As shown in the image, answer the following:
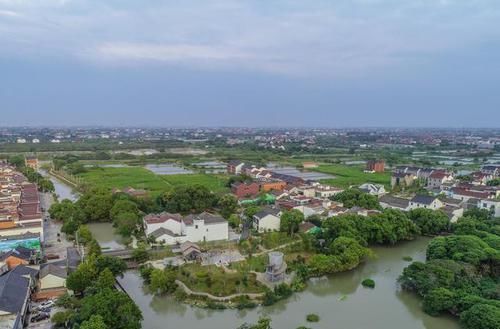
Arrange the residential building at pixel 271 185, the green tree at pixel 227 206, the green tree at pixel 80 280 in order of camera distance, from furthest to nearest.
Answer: the residential building at pixel 271 185 < the green tree at pixel 227 206 < the green tree at pixel 80 280

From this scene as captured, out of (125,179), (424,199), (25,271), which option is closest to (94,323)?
(25,271)

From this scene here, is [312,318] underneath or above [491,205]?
underneath

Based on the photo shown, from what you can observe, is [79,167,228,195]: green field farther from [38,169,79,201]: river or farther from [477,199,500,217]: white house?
[477,199,500,217]: white house

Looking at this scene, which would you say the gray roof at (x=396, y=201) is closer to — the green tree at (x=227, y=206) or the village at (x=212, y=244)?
the village at (x=212, y=244)

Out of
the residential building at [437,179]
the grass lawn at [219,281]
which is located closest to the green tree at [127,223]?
the grass lawn at [219,281]

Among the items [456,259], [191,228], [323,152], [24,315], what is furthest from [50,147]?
[456,259]

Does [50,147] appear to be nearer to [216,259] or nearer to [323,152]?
[323,152]

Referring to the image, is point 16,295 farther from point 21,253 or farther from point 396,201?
point 396,201
